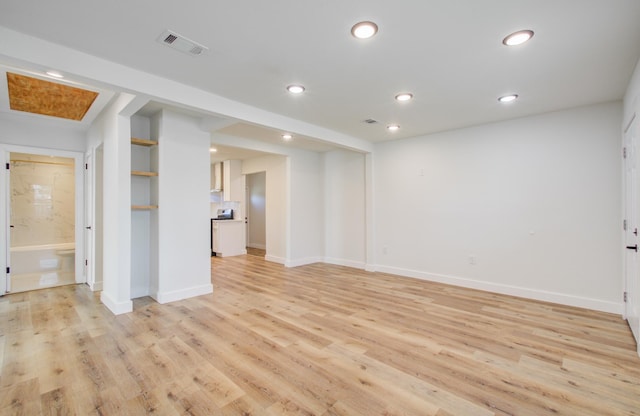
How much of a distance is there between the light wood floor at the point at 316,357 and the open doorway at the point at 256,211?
5.28 m

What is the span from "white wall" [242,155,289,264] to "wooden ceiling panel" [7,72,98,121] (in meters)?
3.53

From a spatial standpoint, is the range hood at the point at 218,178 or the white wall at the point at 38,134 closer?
the white wall at the point at 38,134

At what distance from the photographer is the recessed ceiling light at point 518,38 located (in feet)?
6.83

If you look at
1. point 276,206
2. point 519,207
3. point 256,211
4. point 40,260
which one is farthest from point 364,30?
point 256,211

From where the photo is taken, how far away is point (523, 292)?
4062 mm

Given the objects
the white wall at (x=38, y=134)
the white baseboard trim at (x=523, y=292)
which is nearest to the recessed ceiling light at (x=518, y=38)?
the white baseboard trim at (x=523, y=292)

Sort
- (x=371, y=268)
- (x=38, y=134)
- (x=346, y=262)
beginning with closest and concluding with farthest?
(x=38, y=134), (x=371, y=268), (x=346, y=262)

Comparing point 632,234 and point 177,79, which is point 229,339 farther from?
point 632,234

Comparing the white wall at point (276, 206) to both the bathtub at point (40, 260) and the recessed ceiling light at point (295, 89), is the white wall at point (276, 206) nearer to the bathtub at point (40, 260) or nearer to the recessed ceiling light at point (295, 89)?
the recessed ceiling light at point (295, 89)

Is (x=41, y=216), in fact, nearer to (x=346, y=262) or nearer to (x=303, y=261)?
(x=303, y=261)

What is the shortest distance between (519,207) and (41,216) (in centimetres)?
957

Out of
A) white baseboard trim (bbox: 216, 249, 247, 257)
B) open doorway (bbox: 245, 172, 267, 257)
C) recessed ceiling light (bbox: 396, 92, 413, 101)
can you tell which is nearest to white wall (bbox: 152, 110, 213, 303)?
recessed ceiling light (bbox: 396, 92, 413, 101)

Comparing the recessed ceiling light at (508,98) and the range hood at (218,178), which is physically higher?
the recessed ceiling light at (508,98)

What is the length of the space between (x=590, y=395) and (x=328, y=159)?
5633mm
